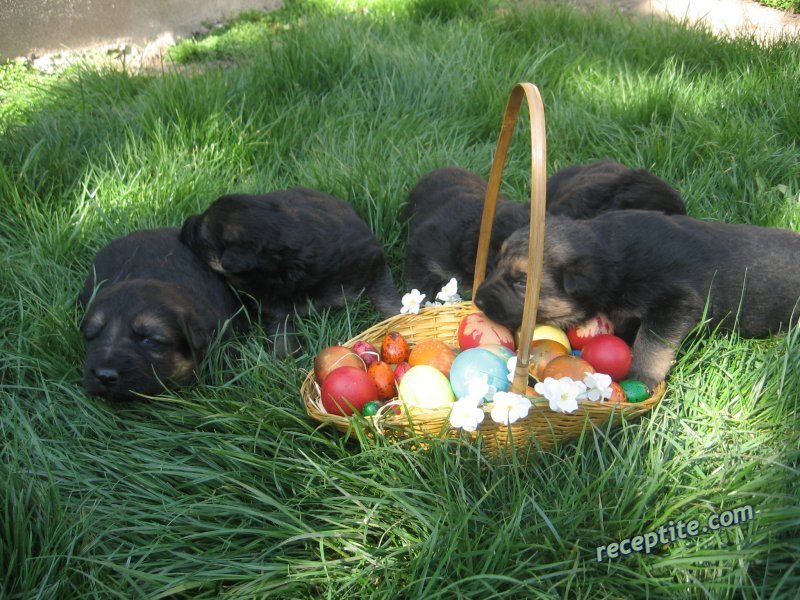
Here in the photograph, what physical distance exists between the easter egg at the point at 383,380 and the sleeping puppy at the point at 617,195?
165 cm

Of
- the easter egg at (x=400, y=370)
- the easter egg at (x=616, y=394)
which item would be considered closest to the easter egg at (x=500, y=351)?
the easter egg at (x=400, y=370)

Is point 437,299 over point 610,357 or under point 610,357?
under

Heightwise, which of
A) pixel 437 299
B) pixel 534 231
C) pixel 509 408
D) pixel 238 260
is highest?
pixel 534 231

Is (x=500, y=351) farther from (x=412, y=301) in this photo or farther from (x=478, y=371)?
(x=412, y=301)

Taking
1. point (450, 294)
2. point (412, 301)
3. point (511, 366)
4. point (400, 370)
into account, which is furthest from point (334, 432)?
point (450, 294)

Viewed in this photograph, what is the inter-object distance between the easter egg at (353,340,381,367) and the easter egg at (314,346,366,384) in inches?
3.9

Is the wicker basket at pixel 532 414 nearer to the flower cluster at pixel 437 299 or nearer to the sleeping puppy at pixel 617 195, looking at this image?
the flower cluster at pixel 437 299

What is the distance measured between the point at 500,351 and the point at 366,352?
669 mm

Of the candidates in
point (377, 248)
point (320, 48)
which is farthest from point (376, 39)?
point (377, 248)

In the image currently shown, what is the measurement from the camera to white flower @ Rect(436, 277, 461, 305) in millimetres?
3910

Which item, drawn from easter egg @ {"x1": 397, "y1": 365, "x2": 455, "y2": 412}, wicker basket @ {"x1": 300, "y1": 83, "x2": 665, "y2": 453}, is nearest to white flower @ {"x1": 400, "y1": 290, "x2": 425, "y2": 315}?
easter egg @ {"x1": 397, "y1": 365, "x2": 455, "y2": 412}

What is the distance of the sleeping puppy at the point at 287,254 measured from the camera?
4020 mm

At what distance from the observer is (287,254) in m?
4.09

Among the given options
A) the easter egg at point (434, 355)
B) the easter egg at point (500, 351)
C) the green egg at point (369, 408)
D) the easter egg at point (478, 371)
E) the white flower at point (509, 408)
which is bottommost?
the easter egg at point (434, 355)
